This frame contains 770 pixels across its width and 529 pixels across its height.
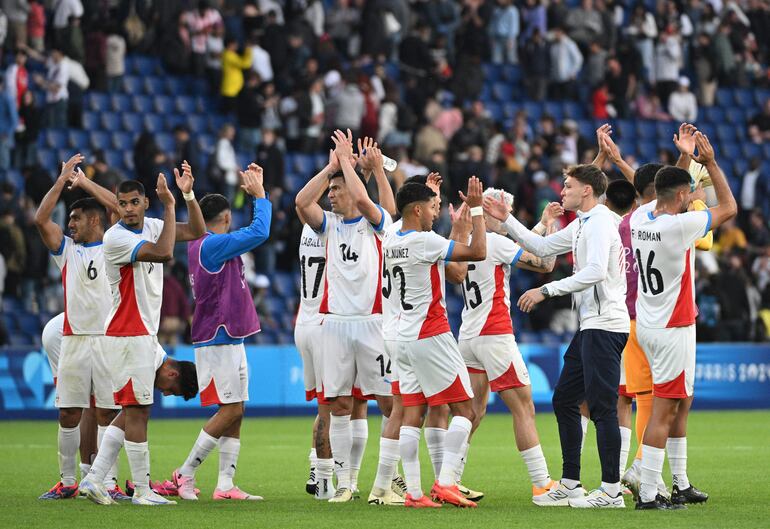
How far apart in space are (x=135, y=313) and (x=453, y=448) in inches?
117

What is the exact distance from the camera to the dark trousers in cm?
1104

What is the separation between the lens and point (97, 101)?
2722 centimetres

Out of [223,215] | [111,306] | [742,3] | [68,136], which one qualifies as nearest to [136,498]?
[111,306]

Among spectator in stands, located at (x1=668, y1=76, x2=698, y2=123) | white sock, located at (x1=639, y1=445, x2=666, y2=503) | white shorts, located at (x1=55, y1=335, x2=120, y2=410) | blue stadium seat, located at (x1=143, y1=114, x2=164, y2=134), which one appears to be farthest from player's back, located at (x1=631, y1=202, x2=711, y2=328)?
spectator in stands, located at (x1=668, y1=76, x2=698, y2=123)

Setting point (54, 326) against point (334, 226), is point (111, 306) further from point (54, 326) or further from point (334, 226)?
point (334, 226)

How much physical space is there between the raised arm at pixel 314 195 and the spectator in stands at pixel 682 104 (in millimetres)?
21660

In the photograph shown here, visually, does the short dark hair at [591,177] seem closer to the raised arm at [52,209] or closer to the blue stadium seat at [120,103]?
the raised arm at [52,209]

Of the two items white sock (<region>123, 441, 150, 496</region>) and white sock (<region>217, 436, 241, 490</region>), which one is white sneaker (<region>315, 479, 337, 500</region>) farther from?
white sock (<region>123, 441, 150, 496</region>)

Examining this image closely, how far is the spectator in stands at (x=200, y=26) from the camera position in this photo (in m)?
27.5

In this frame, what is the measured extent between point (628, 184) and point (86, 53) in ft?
55.0

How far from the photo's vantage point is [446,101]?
31.2 meters

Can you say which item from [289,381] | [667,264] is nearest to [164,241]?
Answer: [667,264]

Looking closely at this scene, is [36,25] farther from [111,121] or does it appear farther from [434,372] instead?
[434,372]

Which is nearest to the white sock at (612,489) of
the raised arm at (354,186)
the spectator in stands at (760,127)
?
the raised arm at (354,186)
